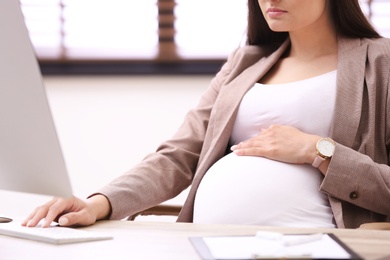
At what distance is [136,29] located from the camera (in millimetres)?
3191

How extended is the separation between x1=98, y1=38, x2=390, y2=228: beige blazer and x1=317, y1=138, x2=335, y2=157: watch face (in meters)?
0.02

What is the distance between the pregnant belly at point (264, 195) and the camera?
5.13 feet

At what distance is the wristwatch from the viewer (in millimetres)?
1548

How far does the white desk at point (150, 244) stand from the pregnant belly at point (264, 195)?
11.5 inches

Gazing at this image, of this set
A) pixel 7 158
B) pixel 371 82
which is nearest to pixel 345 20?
pixel 371 82

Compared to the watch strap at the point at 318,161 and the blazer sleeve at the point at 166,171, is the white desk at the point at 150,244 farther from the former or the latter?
the watch strap at the point at 318,161

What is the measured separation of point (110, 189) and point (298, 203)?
44 centimetres

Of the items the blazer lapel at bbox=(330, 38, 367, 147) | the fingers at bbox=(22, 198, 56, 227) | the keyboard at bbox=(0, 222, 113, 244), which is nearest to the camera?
the keyboard at bbox=(0, 222, 113, 244)

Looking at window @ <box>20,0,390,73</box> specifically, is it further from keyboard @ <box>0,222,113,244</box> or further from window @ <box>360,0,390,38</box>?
keyboard @ <box>0,222,113,244</box>

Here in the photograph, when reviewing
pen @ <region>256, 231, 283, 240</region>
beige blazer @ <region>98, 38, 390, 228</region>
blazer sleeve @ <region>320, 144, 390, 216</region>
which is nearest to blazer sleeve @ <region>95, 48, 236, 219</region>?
beige blazer @ <region>98, 38, 390, 228</region>

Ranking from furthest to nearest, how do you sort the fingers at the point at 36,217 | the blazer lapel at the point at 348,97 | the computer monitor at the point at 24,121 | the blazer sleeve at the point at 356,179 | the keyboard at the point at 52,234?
1. the blazer lapel at the point at 348,97
2. the blazer sleeve at the point at 356,179
3. the fingers at the point at 36,217
4. the keyboard at the point at 52,234
5. the computer monitor at the point at 24,121

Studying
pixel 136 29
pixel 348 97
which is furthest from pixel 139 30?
pixel 348 97

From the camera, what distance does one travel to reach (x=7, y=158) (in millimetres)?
1072

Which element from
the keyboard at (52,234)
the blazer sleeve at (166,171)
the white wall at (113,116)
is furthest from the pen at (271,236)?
the white wall at (113,116)
